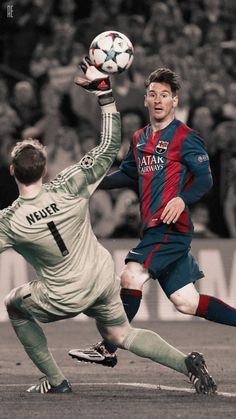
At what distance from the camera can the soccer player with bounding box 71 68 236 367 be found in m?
8.25

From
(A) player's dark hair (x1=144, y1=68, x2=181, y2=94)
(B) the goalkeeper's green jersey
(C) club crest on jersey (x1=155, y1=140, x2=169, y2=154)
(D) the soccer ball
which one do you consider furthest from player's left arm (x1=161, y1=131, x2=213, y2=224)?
(B) the goalkeeper's green jersey

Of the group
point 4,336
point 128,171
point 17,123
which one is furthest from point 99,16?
point 128,171

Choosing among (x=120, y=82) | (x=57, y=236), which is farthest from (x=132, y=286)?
(x=120, y=82)

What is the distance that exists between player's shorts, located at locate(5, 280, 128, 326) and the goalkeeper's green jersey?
0.20 feet

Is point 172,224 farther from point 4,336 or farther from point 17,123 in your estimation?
point 17,123

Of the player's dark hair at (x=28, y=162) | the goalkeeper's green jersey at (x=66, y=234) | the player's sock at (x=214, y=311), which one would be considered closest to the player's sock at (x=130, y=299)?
the player's sock at (x=214, y=311)

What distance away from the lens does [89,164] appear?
7.39 meters

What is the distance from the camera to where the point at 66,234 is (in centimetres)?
727

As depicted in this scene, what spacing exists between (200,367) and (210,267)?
246 inches

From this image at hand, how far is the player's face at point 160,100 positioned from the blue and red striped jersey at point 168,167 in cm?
10

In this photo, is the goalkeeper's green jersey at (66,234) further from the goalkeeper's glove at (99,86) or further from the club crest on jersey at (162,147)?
the club crest on jersey at (162,147)

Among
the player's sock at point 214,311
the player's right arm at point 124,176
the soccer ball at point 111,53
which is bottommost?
the player's sock at point 214,311

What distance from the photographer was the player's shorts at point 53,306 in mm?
7426

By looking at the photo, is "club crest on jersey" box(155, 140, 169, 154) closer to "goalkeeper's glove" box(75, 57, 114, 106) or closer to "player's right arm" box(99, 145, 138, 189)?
"player's right arm" box(99, 145, 138, 189)
